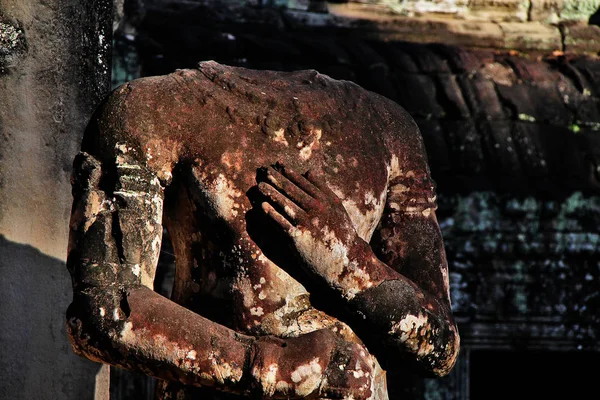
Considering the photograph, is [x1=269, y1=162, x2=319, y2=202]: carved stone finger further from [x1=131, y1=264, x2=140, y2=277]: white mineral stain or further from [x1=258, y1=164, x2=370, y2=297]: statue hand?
[x1=131, y1=264, x2=140, y2=277]: white mineral stain

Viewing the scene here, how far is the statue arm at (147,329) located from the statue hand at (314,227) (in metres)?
0.20

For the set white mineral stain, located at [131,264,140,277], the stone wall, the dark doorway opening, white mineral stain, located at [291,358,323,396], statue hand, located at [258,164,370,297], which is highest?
statue hand, located at [258,164,370,297]

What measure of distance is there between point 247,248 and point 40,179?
50.4 inches

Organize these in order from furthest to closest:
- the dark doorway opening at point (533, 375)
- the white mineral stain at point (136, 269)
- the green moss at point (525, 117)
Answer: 1. the dark doorway opening at point (533, 375)
2. the green moss at point (525, 117)
3. the white mineral stain at point (136, 269)

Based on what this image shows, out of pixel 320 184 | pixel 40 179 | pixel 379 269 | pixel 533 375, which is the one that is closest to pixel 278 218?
pixel 320 184

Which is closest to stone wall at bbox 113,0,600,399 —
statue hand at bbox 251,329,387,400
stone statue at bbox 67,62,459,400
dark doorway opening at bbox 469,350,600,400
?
dark doorway opening at bbox 469,350,600,400

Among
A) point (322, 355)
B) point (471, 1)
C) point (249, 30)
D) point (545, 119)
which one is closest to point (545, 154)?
point (545, 119)

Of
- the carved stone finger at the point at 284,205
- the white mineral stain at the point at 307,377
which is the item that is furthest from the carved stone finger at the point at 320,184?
the white mineral stain at the point at 307,377

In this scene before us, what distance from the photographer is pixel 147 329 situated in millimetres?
3400

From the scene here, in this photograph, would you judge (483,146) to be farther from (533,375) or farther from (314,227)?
(314,227)

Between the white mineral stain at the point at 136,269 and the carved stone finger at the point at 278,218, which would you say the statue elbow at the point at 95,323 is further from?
the carved stone finger at the point at 278,218

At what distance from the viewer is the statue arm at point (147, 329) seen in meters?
3.38

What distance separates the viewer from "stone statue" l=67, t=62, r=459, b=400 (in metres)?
3.41

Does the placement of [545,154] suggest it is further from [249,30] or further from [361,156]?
[361,156]
